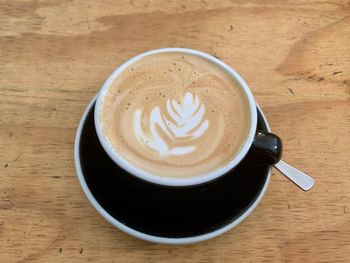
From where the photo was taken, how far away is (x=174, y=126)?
0.62 metres

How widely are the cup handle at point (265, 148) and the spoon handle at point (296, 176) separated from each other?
0.21 ft

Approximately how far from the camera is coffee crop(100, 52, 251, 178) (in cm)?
59

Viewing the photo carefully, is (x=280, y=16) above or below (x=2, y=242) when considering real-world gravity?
above

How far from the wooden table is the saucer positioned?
6 centimetres

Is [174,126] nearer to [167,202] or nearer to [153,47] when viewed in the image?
[167,202]

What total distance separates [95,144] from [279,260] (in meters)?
0.34

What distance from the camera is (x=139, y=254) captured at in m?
0.62

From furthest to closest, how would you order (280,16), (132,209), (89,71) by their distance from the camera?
1. (280,16)
2. (89,71)
3. (132,209)

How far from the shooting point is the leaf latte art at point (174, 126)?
60 centimetres

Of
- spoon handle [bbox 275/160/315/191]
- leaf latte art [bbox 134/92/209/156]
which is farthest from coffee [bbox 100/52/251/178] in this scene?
spoon handle [bbox 275/160/315/191]

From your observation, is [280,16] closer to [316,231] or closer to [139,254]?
[316,231]

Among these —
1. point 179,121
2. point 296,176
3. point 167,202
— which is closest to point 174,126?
point 179,121

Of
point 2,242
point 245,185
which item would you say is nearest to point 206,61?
point 245,185

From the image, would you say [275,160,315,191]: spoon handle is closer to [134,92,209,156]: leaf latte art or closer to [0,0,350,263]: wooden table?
[0,0,350,263]: wooden table
